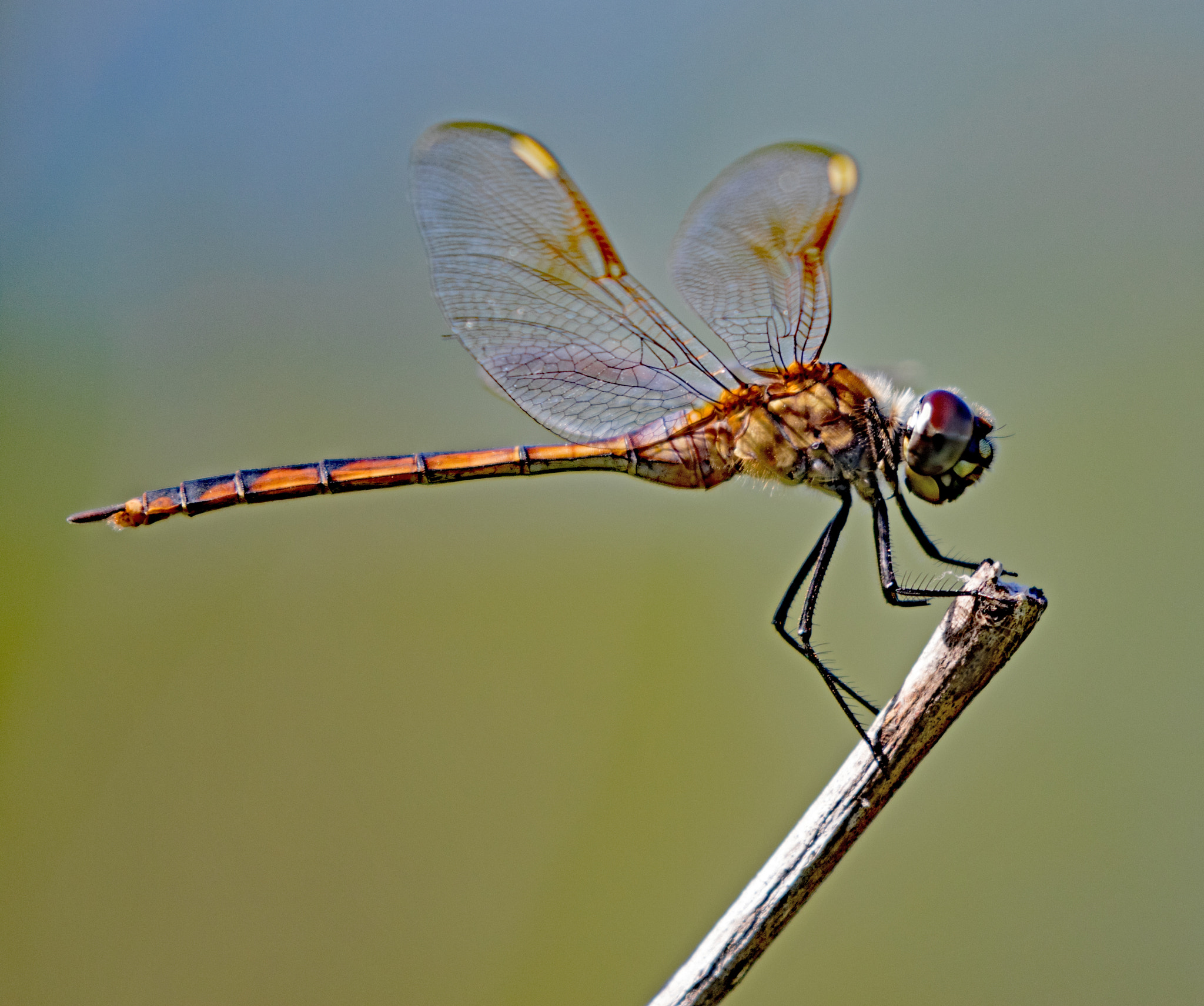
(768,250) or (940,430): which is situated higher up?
(768,250)

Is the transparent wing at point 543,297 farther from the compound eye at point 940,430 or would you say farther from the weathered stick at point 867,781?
the weathered stick at point 867,781

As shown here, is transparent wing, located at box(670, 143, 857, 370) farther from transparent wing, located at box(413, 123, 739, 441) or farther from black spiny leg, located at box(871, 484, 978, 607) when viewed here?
black spiny leg, located at box(871, 484, 978, 607)

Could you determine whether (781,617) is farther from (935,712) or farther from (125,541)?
(125,541)

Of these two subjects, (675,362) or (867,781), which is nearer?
(867,781)

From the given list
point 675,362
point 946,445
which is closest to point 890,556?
point 946,445

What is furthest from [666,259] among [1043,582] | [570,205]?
[1043,582]

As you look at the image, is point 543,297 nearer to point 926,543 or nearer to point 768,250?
point 768,250

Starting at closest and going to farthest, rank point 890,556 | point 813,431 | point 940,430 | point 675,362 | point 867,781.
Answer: point 867,781 → point 940,430 → point 890,556 → point 813,431 → point 675,362
